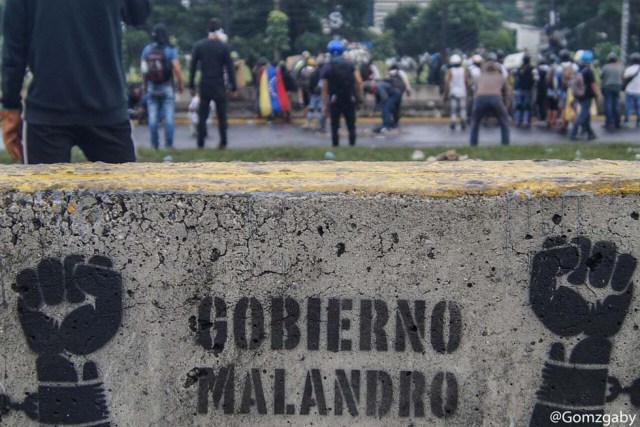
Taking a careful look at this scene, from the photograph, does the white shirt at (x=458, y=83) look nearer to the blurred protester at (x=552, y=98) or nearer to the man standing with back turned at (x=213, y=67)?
the blurred protester at (x=552, y=98)

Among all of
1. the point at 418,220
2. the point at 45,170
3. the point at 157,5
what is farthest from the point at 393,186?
the point at 157,5

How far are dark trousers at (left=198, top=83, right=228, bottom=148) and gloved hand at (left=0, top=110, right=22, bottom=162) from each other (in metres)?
7.16

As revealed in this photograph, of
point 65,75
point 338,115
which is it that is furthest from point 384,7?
point 65,75

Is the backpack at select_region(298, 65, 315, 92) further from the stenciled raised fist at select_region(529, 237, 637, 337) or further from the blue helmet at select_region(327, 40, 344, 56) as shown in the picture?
the stenciled raised fist at select_region(529, 237, 637, 337)

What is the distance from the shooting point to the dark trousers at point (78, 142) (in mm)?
4301

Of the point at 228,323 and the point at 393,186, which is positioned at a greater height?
the point at 393,186

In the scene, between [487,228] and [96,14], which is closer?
[487,228]

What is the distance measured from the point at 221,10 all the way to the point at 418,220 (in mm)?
16268

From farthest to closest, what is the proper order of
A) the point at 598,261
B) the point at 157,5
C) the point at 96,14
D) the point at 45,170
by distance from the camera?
the point at 157,5 → the point at 96,14 → the point at 45,170 → the point at 598,261

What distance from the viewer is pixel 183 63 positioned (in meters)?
19.2

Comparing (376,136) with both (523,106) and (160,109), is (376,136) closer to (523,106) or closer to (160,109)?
(523,106)

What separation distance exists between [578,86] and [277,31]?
6.36m

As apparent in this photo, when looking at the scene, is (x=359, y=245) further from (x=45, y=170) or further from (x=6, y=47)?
(x=6, y=47)

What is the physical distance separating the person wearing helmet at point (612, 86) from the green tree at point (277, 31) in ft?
20.8
